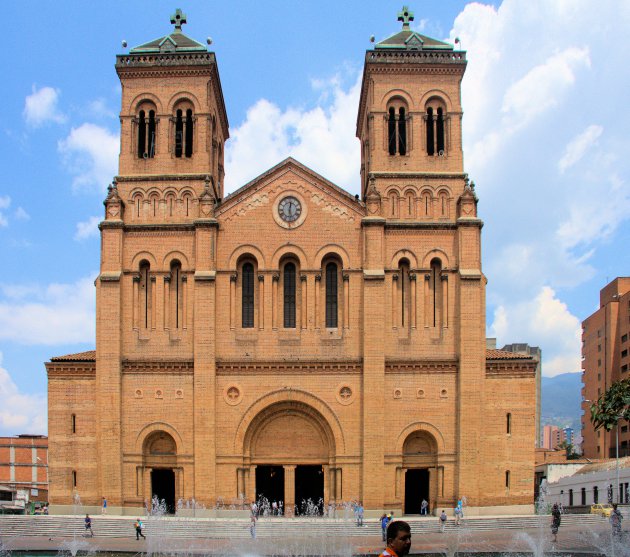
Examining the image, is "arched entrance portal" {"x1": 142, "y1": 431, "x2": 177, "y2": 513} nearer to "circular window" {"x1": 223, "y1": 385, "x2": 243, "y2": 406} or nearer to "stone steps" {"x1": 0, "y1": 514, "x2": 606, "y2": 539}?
"stone steps" {"x1": 0, "y1": 514, "x2": 606, "y2": 539}

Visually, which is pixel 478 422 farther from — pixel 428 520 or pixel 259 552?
pixel 259 552

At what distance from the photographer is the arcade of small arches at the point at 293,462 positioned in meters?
44.6

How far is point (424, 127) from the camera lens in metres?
48.4

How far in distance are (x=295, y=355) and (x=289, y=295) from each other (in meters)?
3.22

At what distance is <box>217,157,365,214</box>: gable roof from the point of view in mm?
46531

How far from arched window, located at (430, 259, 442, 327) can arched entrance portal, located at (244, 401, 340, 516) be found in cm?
780

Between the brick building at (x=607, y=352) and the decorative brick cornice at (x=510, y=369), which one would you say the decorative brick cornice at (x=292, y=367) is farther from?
the brick building at (x=607, y=352)

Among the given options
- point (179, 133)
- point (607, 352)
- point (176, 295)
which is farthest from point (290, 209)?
point (607, 352)

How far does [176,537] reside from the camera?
39.1 m

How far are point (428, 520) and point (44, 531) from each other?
17902 mm

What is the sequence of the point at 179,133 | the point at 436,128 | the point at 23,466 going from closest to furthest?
the point at 436,128 → the point at 179,133 → the point at 23,466

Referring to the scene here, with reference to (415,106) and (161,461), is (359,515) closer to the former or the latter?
(161,461)

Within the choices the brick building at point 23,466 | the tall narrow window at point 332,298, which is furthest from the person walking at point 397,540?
the brick building at point 23,466

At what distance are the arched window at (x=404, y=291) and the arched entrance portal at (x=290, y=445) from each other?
6.62 meters
